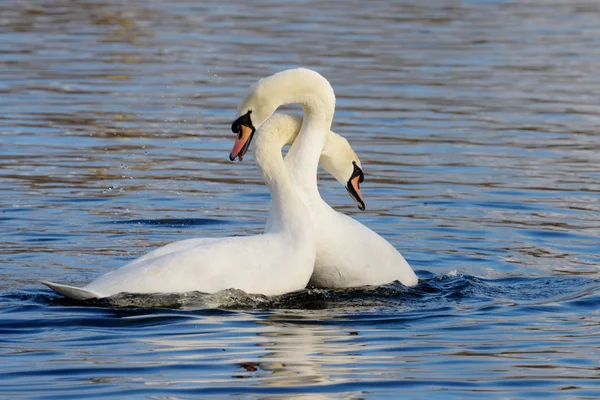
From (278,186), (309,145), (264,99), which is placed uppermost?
(264,99)

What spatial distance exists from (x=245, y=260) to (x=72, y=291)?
101 centimetres

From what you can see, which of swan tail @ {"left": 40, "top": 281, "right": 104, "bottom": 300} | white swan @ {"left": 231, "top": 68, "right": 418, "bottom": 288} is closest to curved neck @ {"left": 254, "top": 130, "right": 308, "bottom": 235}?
white swan @ {"left": 231, "top": 68, "right": 418, "bottom": 288}

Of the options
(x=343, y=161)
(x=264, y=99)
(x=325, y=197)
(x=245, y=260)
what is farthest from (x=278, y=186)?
(x=325, y=197)

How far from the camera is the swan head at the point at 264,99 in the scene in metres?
8.45

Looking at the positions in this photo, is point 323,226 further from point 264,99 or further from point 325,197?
point 325,197

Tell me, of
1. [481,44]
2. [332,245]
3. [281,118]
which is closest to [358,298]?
[332,245]

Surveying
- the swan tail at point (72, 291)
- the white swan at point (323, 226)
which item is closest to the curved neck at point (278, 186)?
the white swan at point (323, 226)

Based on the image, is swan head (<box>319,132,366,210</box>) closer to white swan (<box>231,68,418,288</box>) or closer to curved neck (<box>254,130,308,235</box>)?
white swan (<box>231,68,418,288</box>)

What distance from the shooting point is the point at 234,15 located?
26641 mm

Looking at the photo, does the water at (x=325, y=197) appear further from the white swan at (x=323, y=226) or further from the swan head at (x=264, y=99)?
the swan head at (x=264, y=99)

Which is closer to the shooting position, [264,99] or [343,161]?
[264,99]

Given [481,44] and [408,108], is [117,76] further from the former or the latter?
[481,44]

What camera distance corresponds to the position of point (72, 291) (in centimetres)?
763

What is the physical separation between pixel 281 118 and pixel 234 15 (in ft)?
59.2
